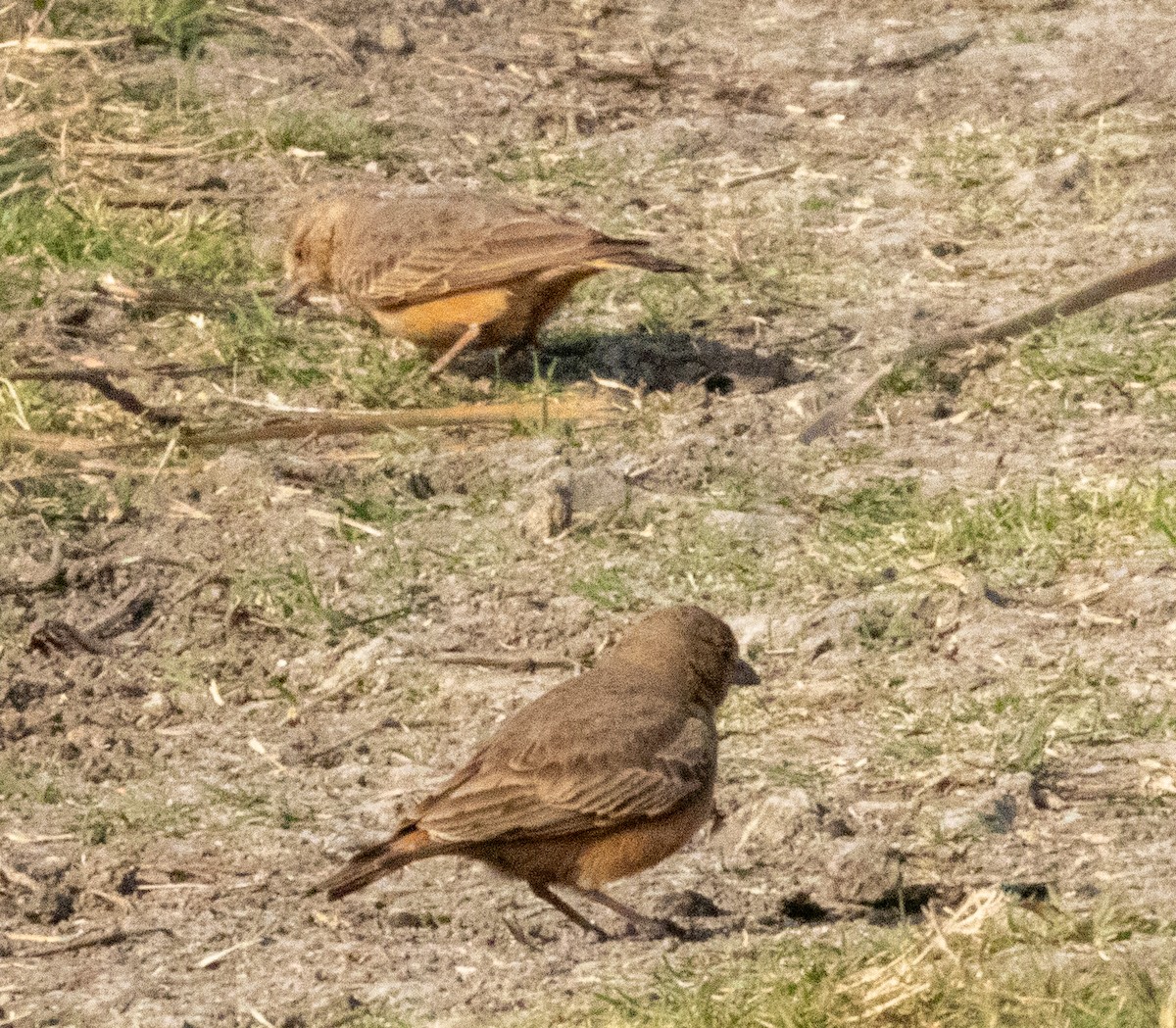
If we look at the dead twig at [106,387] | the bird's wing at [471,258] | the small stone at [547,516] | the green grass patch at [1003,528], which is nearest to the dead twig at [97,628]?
the dead twig at [106,387]

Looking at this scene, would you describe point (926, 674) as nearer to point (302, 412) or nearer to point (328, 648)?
point (328, 648)

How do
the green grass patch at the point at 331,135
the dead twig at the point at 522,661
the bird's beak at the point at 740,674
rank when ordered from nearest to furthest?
the bird's beak at the point at 740,674 < the dead twig at the point at 522,661 < the green grass patch at the point at 331,135

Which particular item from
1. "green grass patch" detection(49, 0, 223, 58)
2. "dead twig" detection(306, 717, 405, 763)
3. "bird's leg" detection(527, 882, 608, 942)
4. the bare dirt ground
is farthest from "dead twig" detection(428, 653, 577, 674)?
"green grass patch" detection(49, 0, 223, 58)

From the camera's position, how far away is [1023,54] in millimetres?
11141

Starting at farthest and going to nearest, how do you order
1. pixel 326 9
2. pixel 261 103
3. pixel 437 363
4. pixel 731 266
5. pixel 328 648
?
pixel 326 9, pixel 261 103, pixel 731 266, pixel 437 363, pixel 328 648

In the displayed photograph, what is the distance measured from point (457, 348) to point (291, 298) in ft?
3.02

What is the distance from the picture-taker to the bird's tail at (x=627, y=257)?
7717 millimetres

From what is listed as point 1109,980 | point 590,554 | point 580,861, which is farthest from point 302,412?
point 1109,980

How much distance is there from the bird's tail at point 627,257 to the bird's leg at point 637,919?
308 cm

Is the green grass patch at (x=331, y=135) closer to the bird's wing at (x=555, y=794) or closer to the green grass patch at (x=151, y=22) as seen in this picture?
the green grass patch at (x=151, y=22)

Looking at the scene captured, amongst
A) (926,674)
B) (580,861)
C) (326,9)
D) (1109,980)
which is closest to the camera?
(1109,980)

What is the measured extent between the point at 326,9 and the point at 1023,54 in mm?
3594

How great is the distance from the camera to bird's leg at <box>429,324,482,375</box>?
8.42m

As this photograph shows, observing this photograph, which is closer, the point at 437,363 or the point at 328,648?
the point at 328,648
